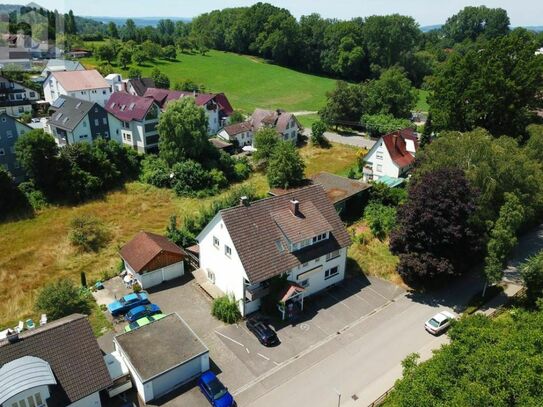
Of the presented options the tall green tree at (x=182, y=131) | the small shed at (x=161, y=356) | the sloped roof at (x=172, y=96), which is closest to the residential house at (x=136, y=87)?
the sloped roof at (x=172, y=96)

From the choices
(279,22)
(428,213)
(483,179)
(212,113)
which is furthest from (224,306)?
Result: (279,22)

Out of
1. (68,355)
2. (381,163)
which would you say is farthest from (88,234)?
(381,163)

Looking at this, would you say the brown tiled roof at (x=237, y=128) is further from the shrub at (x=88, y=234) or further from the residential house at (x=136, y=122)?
the shrub at (x=88, y=234)

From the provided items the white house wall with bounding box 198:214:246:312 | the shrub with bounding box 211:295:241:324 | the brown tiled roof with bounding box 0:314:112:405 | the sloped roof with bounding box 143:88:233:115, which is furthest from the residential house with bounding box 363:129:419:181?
the brown tiled roof with bounding box 0:314:112:405

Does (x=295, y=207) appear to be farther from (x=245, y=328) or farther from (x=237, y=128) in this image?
(x=237, y=128)

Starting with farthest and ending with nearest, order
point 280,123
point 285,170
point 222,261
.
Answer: point 280,123
point 285,170
point 222,261

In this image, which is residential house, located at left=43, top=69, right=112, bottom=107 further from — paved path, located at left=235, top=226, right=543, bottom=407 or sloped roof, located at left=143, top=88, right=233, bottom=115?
paved path, located at left=235, top=226, right=543, bottom=407
